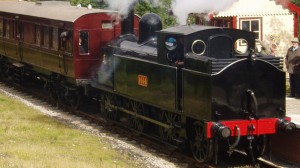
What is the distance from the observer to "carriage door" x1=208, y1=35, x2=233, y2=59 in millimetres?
11250

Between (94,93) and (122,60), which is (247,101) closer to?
(122,60)

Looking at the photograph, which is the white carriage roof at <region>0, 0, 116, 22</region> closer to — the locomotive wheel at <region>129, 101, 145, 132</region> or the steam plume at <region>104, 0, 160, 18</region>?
the steam plume at <region>104, 0, 160, 18</region>

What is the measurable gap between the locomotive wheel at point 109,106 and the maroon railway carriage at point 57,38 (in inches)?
32.2

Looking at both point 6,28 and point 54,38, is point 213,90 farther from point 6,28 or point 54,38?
point 6,28

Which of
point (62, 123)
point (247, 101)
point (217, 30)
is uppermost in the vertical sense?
point (217, 30)

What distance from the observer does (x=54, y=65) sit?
57.4ft

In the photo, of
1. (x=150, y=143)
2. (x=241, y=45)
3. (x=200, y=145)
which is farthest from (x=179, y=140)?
(x=241, y=45)

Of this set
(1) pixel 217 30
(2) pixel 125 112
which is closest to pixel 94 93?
(2) pixel 125 112

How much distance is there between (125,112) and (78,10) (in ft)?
13.5

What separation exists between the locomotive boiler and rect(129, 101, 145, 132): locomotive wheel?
31.3 inches

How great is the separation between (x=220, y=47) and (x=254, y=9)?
13359mm

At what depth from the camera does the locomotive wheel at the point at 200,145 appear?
10906mm

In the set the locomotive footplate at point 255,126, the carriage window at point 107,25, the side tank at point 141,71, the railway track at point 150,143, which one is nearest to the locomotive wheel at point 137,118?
the railway track at point 150,143

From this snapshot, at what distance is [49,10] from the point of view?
1870cm
